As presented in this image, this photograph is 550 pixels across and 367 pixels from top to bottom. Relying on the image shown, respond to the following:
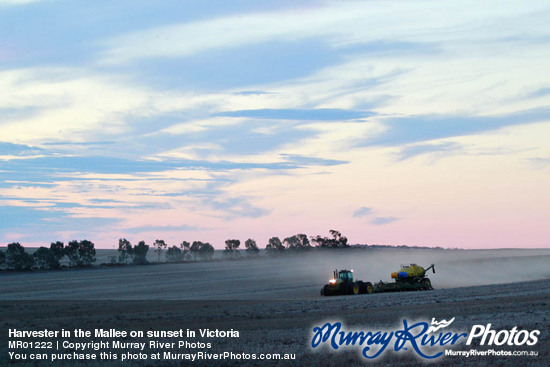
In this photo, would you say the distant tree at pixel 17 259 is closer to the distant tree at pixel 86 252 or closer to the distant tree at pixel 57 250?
the distant tree at pixel 57 250

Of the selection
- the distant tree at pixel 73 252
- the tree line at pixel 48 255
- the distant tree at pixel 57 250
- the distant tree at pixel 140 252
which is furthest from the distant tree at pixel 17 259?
the distant tree at pixel 140 252

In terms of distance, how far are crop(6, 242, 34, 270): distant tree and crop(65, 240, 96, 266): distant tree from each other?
14.2 meters

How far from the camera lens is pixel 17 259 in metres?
141

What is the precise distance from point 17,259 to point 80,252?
1969 centimetres

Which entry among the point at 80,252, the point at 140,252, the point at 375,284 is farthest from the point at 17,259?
the point at 375,284

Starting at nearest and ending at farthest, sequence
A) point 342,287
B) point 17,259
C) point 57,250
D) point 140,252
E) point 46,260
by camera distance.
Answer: point 342,287, point 17,259, point 46,260, point 57,250, point 140,252

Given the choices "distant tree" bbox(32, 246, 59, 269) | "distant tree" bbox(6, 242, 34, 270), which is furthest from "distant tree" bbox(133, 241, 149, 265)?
"distant tree" bbox(6, 242, 34, 270)

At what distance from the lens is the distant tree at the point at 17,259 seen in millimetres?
140750

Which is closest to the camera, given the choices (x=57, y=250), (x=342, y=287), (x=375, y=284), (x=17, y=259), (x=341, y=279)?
(x=342, y=287)

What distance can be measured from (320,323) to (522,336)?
9897 mm

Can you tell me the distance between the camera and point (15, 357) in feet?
74.4

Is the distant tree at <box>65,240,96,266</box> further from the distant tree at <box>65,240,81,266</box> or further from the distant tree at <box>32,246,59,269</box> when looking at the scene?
the distant tree at <box>32,246,59,269</box>

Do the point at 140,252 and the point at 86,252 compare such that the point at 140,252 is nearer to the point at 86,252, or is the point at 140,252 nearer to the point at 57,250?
the point at 86,252

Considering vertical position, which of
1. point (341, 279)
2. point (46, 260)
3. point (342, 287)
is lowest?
point (342, 287)
